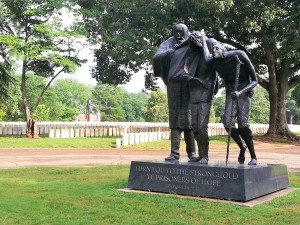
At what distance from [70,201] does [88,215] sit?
112 cm

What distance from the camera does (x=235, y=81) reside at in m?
8.33

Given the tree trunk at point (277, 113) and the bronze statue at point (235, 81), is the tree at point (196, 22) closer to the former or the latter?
the tree trunk at point (277, 113)

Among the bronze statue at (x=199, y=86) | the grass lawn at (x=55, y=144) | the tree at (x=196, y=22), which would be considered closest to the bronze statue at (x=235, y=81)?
the bronze statue at (x=199, y=86)

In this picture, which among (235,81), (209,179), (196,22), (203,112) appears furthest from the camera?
(196,22)

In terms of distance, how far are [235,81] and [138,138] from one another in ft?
56.7

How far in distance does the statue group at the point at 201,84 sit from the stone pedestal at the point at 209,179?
0.60 m

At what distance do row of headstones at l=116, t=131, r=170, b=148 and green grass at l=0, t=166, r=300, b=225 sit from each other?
14504mm

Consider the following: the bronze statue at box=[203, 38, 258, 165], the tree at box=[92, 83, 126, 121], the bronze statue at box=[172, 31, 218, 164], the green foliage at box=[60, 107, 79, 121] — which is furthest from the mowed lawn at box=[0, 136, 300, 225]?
the tree at box=[92, 83, 126, 121]

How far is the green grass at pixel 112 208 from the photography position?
20.1ft

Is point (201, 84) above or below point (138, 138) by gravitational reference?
above

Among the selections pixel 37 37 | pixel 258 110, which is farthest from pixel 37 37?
pixel 258 110

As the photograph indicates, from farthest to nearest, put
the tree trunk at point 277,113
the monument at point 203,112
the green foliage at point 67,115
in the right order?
1. the green foliage at point 67,115
2. the tree trunk at point 277,113
3. the monument at point 203,112

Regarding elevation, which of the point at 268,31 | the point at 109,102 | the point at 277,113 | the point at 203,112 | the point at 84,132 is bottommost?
the point at 84,132

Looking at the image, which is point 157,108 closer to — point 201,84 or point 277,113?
point 277,113
